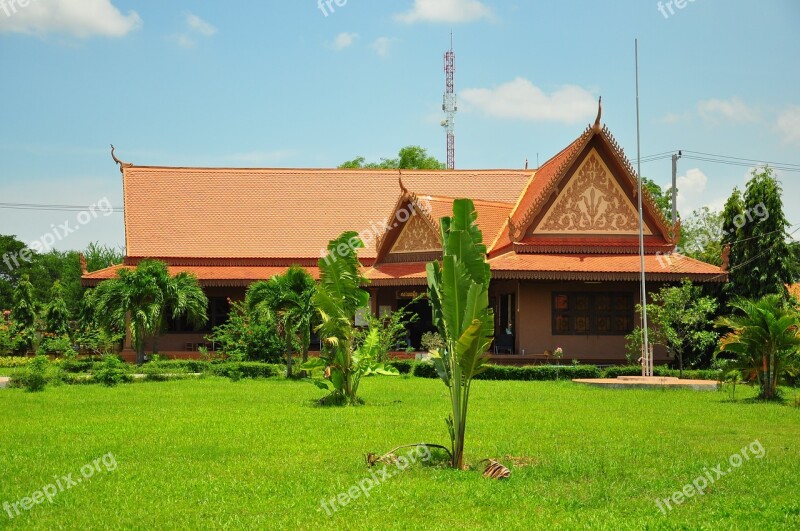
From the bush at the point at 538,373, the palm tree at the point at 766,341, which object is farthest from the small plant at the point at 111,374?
the palm tree at the point at 766,341

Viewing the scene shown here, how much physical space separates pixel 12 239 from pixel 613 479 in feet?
200

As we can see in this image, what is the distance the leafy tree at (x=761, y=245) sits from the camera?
25.7m

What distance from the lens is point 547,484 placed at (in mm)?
8328

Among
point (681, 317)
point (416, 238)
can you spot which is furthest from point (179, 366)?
point (681, 317)

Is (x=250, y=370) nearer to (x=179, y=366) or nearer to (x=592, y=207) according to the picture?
(x=179, y=366)

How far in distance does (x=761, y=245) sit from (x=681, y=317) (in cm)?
551

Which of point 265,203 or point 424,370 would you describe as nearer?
point 424,370

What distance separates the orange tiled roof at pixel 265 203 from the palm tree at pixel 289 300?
354 inches

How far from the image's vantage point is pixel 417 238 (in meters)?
27.0

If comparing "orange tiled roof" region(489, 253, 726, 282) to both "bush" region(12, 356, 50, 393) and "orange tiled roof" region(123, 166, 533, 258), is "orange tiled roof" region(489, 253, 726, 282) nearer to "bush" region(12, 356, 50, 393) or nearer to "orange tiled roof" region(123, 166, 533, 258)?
"orange tiled roof" region(123, 166, 533, 258)

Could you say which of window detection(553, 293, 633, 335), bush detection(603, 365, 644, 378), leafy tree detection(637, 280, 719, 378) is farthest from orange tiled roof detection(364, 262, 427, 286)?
leafy tree detection(637, 280, 719, 378)

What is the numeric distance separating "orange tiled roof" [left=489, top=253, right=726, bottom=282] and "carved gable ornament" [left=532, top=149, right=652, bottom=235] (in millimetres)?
826

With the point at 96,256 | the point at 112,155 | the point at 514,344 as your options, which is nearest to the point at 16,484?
the point at 514,344

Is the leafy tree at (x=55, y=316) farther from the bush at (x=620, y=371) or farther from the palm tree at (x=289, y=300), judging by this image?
the bush at (x=620, y=371)
